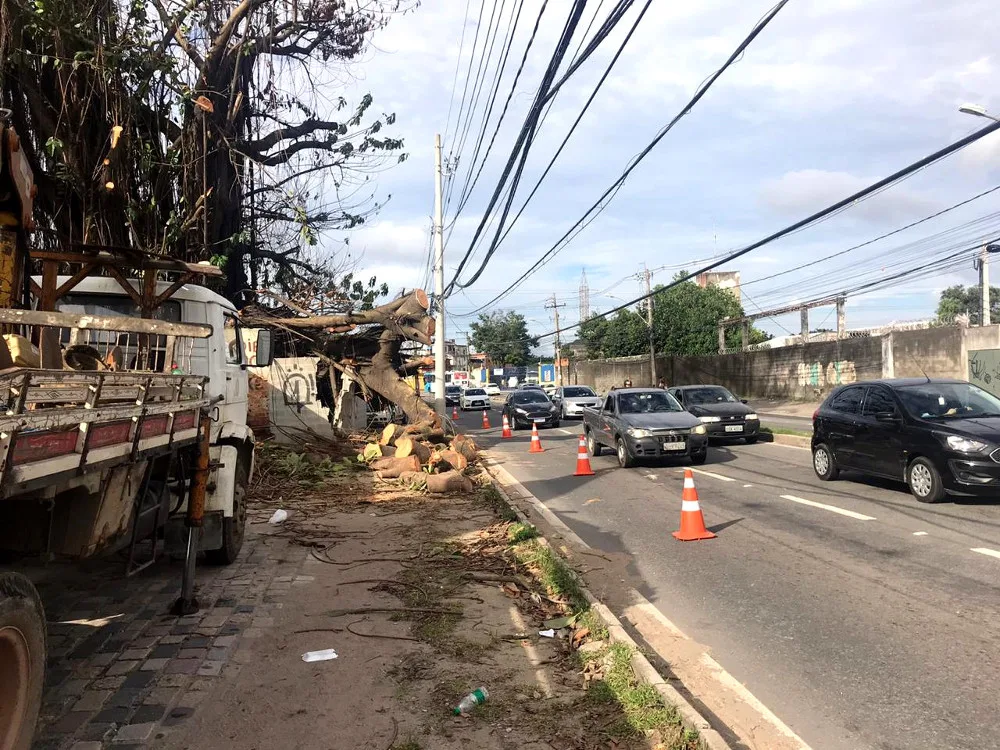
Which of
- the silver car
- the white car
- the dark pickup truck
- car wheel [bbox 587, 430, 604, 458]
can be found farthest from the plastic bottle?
the white car

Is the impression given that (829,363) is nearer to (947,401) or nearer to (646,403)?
(646,403)

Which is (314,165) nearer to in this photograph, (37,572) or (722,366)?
(37,572)

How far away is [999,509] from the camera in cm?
827

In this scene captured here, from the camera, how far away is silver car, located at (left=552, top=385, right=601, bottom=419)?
3005 cm

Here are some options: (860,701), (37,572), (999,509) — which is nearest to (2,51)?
(37,572)

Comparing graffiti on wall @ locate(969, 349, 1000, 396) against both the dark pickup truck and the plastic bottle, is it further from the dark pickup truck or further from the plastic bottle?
the plastic bottle

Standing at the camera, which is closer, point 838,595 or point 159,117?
point 838,595

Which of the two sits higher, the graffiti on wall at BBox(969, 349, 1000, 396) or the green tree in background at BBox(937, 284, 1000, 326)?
the green tree in background at BBox(937, 284, 1000, 326)

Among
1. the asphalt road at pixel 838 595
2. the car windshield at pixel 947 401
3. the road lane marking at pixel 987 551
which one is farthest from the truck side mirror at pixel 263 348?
the car windshield at pixel 947 401

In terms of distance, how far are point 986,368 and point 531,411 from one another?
1458 cm

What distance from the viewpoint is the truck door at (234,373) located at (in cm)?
698

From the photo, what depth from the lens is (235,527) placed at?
6938mm

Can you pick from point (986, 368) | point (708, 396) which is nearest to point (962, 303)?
point (986, 368)

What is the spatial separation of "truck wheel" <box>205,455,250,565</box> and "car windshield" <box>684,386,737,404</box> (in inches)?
514
